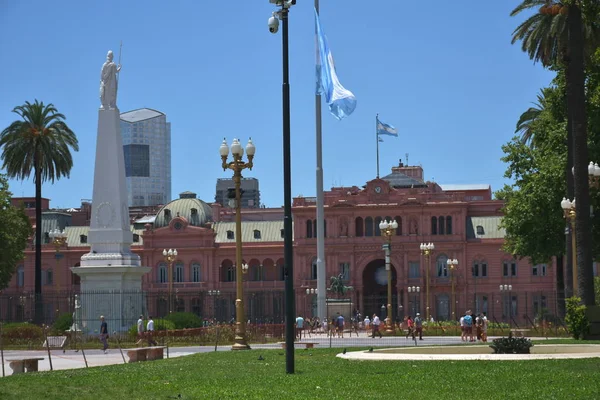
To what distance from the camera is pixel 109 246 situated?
153ft

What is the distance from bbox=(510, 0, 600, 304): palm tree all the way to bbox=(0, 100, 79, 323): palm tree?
96.8 feet

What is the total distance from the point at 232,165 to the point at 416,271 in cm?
7255

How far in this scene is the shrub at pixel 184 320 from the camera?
2045 inches

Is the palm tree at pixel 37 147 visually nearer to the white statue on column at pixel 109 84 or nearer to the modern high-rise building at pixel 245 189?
the white statue on column at pixel 109 84

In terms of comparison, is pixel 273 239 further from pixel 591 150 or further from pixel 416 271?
pixel 591 150

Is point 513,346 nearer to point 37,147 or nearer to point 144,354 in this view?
point 144,354

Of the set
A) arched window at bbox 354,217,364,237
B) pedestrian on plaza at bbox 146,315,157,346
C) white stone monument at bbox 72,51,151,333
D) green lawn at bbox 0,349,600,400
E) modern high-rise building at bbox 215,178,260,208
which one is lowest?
green lawn at bbox 0,349,600,400

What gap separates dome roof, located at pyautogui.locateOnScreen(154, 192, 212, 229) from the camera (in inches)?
4505

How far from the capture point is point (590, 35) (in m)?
47.6

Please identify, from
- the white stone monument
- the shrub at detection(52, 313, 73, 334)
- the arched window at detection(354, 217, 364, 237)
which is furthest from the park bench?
the arched window at detection(354, 217, 364, 237)

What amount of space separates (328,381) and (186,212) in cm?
9591

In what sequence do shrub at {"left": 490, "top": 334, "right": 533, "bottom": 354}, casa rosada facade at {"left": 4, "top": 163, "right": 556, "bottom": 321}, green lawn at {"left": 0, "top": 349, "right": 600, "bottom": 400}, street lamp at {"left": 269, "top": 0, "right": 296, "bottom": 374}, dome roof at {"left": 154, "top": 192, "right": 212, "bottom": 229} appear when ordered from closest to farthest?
1. green lawn at {"left": 0, "top": 349, "right": 600, "bottom": 400}
2. street lamp at {"left": 269, "top": 0, "right": 296, "bottom": 374}
3. shrub at {"left": 490, "top": 334, "right": 533, "bottom": 354}
4. casa rosada facade at {"left": 4, "top": 163, "right": 556, "bottom": 321}
5. dome roof at {"left": 154, "top": 192, "right": 212, "bottom": 229}

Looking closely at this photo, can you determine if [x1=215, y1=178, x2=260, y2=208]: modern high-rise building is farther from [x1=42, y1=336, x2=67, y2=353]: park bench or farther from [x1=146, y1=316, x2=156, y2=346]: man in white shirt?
[x1=42, y1=336, x2=67, y2=353]: park bench

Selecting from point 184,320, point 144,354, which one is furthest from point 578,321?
point 184,320
